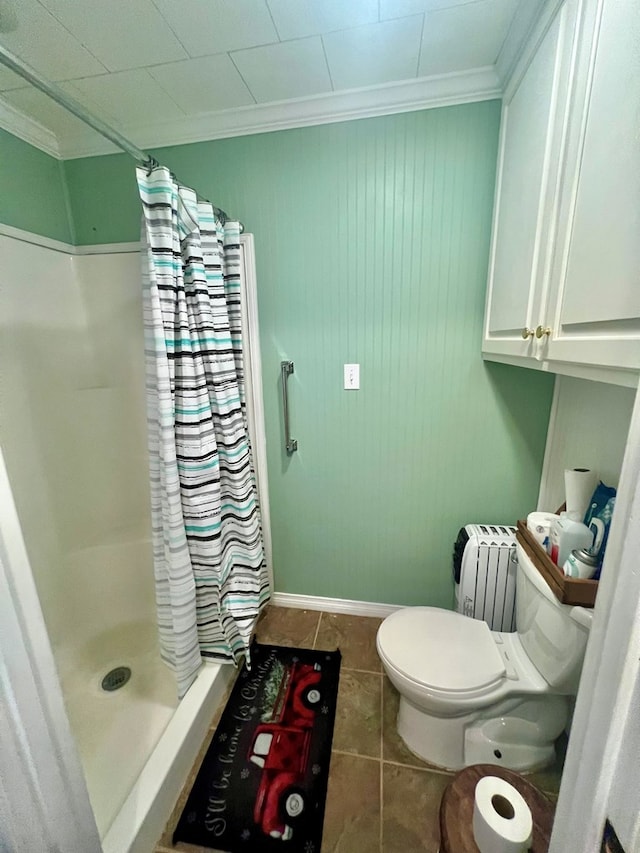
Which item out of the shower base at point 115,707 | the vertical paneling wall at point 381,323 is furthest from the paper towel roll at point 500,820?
the shower base at point 115,707

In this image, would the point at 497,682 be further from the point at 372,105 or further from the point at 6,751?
the point at 372,105

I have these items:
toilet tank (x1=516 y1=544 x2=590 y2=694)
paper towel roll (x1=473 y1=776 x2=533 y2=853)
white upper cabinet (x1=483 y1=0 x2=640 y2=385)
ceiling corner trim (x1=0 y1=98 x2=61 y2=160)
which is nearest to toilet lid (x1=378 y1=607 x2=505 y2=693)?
toilet tank (x1=516 y1=544 x2=590 y2=694)

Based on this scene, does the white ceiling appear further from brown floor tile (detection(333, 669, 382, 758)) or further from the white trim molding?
brown floor tile (detection(333, 669, 382, 758))

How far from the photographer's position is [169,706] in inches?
49.4

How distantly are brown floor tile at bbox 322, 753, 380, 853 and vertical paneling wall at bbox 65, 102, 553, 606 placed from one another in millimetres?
697

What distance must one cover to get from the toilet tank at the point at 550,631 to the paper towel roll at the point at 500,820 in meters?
0.35

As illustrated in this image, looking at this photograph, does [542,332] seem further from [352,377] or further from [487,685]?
[487,685]

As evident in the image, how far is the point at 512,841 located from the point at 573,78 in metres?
1.66

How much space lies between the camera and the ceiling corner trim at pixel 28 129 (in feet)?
4.09

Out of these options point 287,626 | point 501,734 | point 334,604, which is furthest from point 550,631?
point 287,626

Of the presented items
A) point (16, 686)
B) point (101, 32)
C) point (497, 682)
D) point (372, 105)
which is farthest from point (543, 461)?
point (101, 32)

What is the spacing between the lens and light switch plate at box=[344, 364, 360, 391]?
4.84ft

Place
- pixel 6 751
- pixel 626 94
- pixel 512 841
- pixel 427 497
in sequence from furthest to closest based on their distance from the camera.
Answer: pixel 427 497
pixel 512 841
pixel 626 94
pixel 6 751

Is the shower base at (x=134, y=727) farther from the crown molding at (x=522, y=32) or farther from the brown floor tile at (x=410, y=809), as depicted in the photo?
the crown molding at (x=522, y=32)
